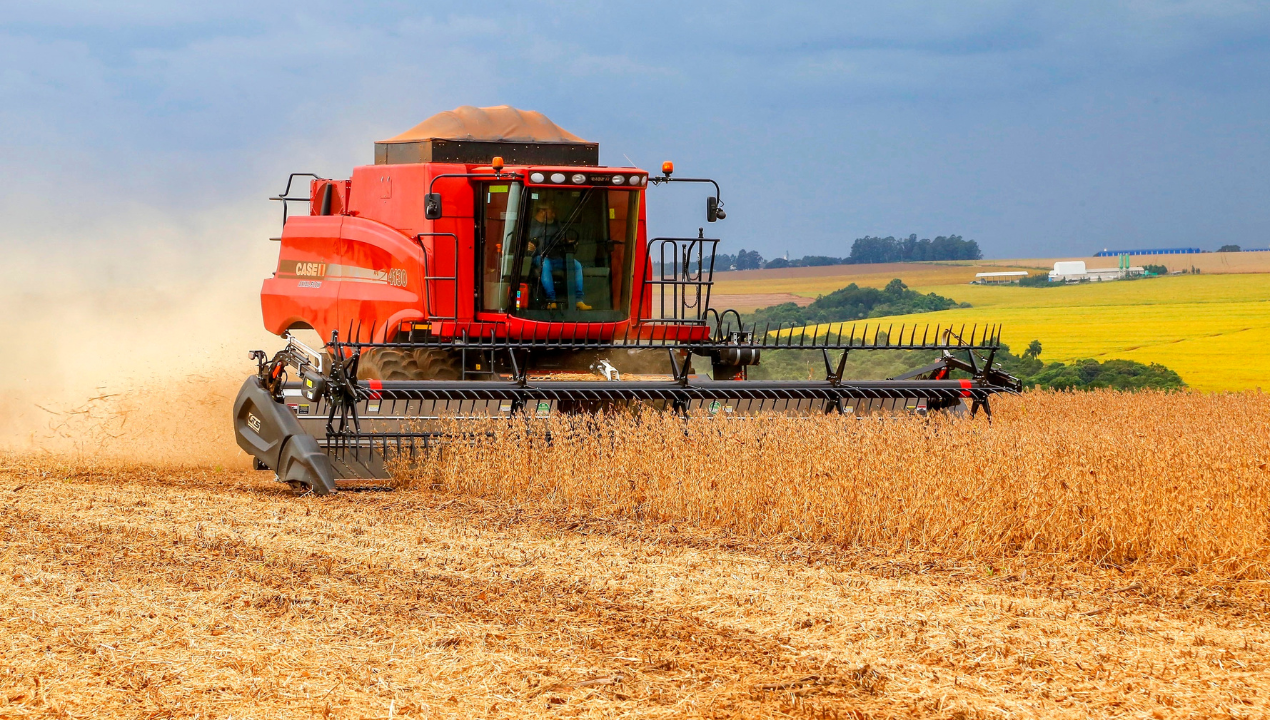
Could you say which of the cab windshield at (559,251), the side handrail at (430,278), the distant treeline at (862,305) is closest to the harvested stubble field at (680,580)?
the side handrail at (430,278)

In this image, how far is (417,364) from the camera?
10.2 m

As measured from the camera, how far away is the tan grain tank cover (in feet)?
36.4

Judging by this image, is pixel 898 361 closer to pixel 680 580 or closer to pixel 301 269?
pixel 301 269

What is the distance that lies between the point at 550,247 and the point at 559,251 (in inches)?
4.3

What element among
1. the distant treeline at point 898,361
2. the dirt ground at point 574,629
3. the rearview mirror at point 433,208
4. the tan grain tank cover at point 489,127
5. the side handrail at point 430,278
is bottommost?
the dirt ground at point 574,629

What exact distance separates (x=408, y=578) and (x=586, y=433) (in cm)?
295

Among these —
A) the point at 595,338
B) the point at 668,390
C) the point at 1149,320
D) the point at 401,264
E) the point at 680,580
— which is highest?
→ the point at 401,264

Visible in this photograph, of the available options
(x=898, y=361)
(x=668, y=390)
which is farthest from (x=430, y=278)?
(x=898, y=361)

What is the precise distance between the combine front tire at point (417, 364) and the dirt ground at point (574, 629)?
2.75 meters

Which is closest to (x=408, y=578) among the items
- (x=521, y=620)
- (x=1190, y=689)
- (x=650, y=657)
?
(x=521, y=620)

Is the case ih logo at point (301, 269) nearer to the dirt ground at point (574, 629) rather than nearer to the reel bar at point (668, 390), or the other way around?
the reel bar at point (668, 390)

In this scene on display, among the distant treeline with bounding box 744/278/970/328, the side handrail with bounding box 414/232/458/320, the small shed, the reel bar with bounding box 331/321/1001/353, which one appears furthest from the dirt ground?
the small shed

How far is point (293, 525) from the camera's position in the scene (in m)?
7.57

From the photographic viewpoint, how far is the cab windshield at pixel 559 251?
1020cm
